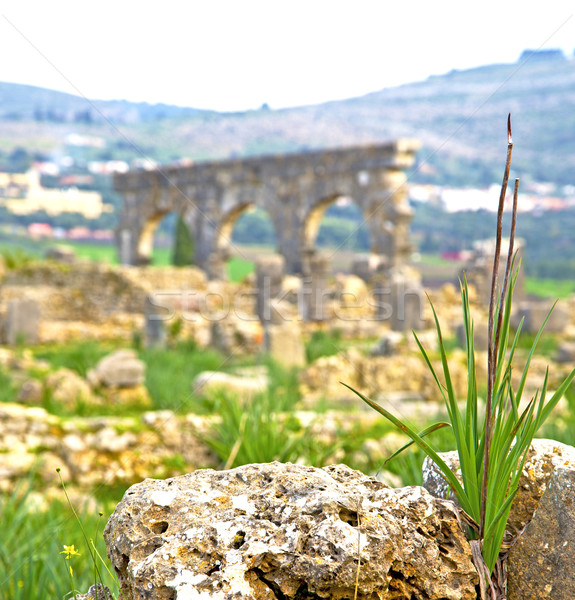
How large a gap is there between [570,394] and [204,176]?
1856 centimetres

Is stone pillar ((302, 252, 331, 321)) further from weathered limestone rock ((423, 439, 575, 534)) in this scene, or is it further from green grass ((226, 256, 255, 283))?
green grass ((226, 256, 255, 283))

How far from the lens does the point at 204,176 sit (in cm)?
2438

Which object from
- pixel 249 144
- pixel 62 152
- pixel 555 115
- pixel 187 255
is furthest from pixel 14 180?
pixel 555 115

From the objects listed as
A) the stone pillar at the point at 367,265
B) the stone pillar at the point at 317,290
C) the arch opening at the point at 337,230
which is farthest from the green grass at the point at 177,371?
the stone pillar at the point at 367,265

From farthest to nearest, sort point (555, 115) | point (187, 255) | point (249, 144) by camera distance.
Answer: point (249, 144), point (555, 115), point (187, 255)

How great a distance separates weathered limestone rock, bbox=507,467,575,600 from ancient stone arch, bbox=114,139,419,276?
58.4ft

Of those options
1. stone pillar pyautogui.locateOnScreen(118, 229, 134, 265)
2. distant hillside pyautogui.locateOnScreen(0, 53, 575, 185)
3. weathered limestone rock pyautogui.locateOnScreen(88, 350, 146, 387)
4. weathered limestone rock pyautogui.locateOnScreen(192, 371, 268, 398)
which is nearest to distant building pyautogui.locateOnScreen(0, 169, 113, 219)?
distant hillside pyautogui.locateOnScreen(0, 53, 575, 185)

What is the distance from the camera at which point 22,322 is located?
41.5 ft

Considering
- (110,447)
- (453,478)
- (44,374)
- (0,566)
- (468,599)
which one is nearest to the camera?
(468,599)

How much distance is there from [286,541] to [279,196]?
21199 millimetres

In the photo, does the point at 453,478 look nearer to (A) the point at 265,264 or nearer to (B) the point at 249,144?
(A) the point at 265,264

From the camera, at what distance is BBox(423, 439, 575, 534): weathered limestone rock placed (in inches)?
58.4

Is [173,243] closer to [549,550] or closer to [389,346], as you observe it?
[389,346]

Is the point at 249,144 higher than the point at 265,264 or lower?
higher
